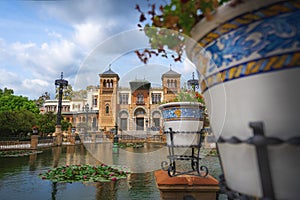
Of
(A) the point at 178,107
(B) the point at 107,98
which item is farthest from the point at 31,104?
(A) the point at 178,107

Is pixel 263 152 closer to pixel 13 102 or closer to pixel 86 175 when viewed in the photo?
pixel 86 175

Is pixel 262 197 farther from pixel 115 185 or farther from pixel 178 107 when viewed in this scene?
pixel 115 185

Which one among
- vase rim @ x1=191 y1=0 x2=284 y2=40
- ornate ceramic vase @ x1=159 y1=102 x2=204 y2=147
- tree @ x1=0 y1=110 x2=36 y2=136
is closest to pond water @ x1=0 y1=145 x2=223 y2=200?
ornate ceramic vase @ x1=159 y1=102 x2=204 y2=147

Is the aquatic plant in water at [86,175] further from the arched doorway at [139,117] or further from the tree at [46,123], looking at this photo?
the arched doorway at [139,117]

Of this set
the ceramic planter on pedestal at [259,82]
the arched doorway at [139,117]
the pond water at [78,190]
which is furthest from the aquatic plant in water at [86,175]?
the arched doorway at [139,117]

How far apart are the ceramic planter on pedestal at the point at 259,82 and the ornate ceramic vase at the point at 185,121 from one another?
1.44 metres

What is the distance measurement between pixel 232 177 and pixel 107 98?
34434 mm

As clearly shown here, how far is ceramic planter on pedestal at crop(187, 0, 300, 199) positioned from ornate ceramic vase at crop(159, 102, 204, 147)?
1.44 m

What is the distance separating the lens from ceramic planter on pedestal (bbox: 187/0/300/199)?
588mm

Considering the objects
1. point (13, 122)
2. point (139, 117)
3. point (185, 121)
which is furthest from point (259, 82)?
point (139, 117)

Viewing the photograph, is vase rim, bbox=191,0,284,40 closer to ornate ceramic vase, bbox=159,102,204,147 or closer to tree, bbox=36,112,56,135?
ornate ceramic vase, bbox=159,102,204,147

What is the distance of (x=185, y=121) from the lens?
225 cm

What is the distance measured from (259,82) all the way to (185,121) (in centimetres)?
165

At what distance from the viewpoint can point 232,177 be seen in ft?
2.38
